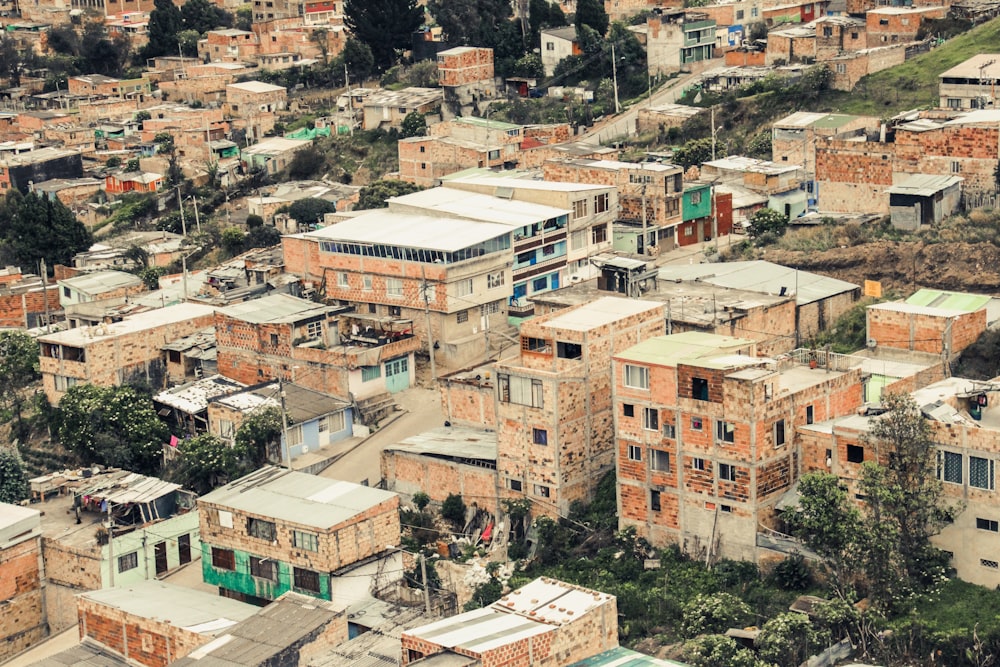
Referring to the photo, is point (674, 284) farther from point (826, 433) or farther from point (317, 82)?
point (317, 82)

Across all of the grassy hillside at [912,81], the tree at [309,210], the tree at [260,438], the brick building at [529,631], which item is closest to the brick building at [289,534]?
the tree at [260,438]

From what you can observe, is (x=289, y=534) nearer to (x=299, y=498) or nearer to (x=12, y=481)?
(x=299, y=498)

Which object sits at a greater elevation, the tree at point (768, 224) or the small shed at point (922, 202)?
the small shed at point (922, 202)

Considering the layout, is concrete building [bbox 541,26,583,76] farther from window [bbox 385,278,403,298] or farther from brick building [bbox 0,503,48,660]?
brick building [bbox 0,503,48,660]

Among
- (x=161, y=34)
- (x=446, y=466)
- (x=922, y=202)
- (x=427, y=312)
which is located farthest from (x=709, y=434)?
(x=161, y=34)

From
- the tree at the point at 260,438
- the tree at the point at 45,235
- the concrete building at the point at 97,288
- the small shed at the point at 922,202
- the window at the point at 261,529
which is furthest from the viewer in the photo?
the tree at the point at 45,235

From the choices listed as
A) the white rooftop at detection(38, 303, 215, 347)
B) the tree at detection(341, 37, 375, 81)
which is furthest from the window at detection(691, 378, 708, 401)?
the tree at detection(341, 37, 375, 81)

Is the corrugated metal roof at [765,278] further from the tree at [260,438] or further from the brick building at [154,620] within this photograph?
the brick building at [154,620]
